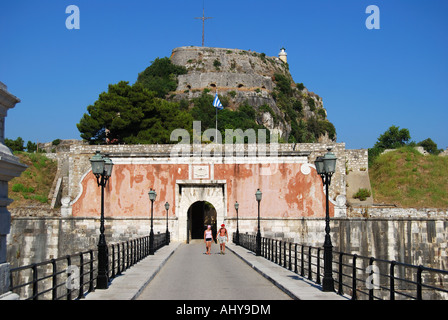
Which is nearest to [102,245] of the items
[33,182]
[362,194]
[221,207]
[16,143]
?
[221,207]

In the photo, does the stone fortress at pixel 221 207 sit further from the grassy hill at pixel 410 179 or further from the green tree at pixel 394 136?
the green tree at pixel 394 136

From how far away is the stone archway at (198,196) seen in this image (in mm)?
32781

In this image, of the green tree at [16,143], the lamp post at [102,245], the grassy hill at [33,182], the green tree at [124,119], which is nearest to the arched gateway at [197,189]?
the grassy hill at [33,182]

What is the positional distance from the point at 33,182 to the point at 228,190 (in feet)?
55.4

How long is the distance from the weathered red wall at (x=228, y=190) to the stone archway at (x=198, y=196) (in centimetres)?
38

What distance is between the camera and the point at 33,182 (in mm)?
39875

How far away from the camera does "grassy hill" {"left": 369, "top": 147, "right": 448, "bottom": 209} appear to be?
38.9 m

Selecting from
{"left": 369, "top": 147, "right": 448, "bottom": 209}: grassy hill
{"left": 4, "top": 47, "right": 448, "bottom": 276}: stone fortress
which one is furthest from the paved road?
{"left": 369, "top": 147, "right": 448, "bottom": 209}: grassy hill

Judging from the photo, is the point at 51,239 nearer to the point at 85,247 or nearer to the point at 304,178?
the point at 85,247

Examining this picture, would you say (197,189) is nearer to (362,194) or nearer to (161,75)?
(362,194)
